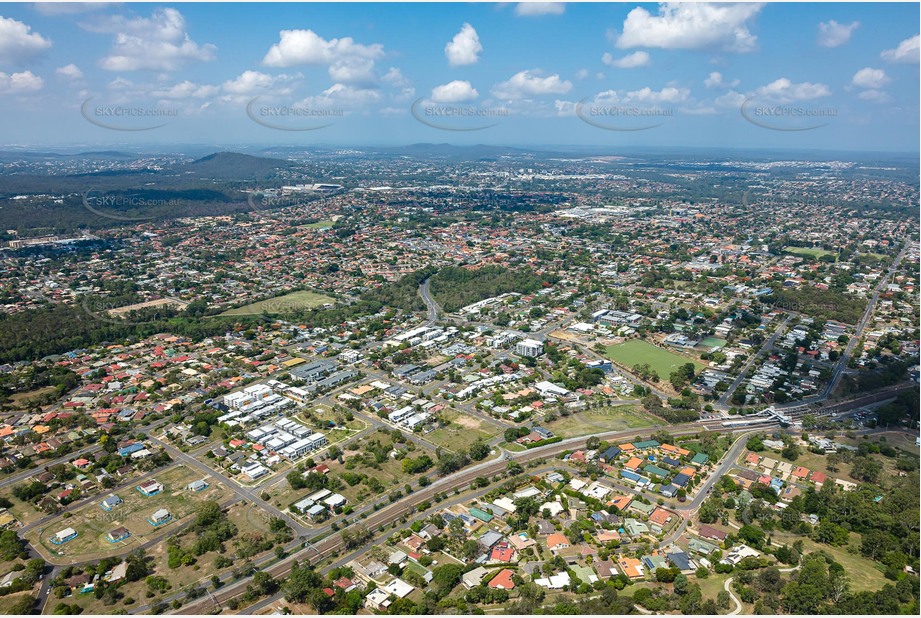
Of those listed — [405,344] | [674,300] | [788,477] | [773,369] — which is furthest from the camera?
[674,300]

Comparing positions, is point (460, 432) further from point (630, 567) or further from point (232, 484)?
point (630, 567)

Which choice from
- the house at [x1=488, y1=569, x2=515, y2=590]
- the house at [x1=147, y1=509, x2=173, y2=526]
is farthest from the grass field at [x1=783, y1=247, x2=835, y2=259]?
the house at [x1=147, y1=509, x2=173, y2=526]

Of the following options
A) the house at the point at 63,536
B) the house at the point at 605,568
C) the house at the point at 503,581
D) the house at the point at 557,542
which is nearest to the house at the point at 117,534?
the house at the point at 63,536

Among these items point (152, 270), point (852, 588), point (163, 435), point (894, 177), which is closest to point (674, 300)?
point (852, 588)

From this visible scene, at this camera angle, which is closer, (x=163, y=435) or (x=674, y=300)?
(x=163, y=435)

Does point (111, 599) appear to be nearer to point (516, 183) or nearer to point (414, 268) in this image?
point (414, 268)

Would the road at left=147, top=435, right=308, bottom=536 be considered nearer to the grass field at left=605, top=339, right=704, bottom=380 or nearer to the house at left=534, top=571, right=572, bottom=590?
the house at left=534, top=571, right=572, bottom=590

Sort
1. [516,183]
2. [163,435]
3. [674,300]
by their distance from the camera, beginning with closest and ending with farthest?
[163,435] → [674,300] → [516,183]

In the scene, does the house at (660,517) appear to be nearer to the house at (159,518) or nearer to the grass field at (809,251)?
the house at (159,518)
